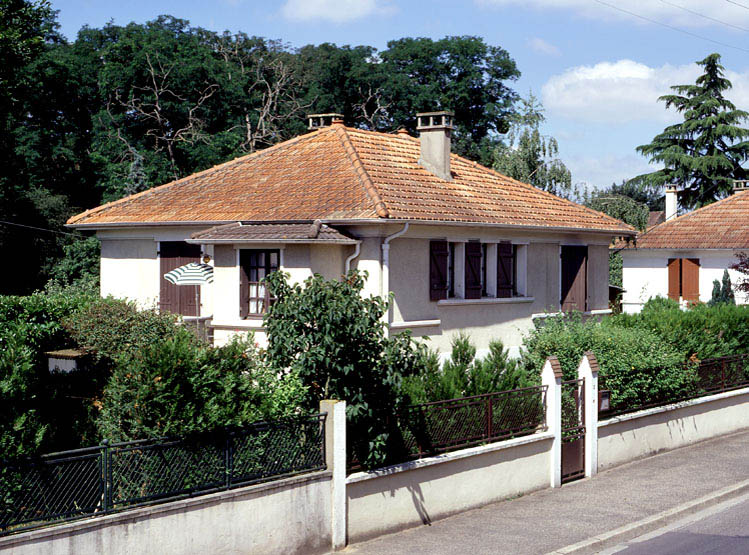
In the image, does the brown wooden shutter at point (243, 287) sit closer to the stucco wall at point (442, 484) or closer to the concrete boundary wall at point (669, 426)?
the stucco wall at point (442, 484)

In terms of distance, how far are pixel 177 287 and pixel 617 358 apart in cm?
999

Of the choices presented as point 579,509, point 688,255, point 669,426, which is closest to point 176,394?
point 579,509

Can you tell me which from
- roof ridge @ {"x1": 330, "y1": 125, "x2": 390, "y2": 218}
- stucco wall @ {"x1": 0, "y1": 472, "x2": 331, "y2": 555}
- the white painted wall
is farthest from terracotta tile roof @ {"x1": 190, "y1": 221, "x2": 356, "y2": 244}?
the white painted wall

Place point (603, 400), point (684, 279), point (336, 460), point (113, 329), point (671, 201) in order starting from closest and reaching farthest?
point (336, 460), point (603, 400), point (113, 329), point (684, 279), point (671, 201)

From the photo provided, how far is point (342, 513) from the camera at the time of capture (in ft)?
35.0

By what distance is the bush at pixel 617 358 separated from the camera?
15883 mm

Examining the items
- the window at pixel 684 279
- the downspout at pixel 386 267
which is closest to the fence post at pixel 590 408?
the downspout at pixel 386 267

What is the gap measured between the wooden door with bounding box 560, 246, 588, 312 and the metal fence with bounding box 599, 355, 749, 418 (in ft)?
15.0

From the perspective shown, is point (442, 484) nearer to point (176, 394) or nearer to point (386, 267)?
point (176, 394)

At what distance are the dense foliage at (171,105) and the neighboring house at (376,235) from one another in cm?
1281

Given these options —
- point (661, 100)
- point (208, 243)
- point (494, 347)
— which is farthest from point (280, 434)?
point (661, 100)

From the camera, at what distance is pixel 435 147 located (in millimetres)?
22469

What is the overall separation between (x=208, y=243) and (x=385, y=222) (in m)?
3.52

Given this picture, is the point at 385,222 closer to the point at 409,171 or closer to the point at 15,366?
the point at 409,171
